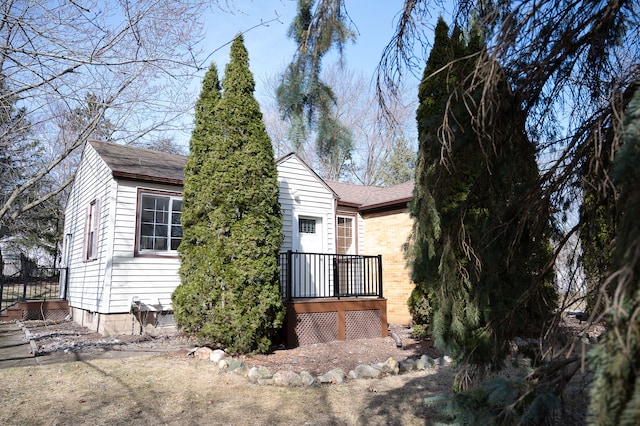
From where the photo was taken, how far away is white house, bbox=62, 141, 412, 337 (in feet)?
28.3

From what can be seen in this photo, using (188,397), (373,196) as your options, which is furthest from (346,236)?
(188,397)

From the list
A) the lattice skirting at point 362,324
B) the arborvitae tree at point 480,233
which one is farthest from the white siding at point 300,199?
the arborvitae tree at point 480,233

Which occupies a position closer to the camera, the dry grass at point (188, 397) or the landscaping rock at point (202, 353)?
the dry grass at point (188, 397)

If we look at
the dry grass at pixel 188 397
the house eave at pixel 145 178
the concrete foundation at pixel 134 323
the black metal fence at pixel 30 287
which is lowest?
the dry grass at pixel 188 397

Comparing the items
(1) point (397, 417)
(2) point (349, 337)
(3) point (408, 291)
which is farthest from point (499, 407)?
(3) point (408, 291)

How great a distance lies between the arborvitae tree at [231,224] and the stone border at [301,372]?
30 centimetres

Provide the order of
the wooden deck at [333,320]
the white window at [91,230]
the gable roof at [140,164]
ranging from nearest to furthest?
the wooden deck at [333,320] → the gable roof at [140,164] → the white window at [91,230]

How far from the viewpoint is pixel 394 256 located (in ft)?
37.2

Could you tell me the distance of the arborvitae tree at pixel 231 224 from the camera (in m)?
6.50

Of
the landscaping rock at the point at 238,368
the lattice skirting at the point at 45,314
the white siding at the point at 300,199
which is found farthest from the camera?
the lattice skirting at the point at 45,314

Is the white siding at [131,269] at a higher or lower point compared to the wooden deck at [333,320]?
higher

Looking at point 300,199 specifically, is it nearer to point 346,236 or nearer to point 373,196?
point 346,236

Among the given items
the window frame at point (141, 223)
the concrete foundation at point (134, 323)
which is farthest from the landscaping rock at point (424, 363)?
the window frame at point (141, 223)

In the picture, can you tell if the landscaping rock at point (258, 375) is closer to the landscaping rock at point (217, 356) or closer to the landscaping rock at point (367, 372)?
the landscaping rock at point (217, 356)
